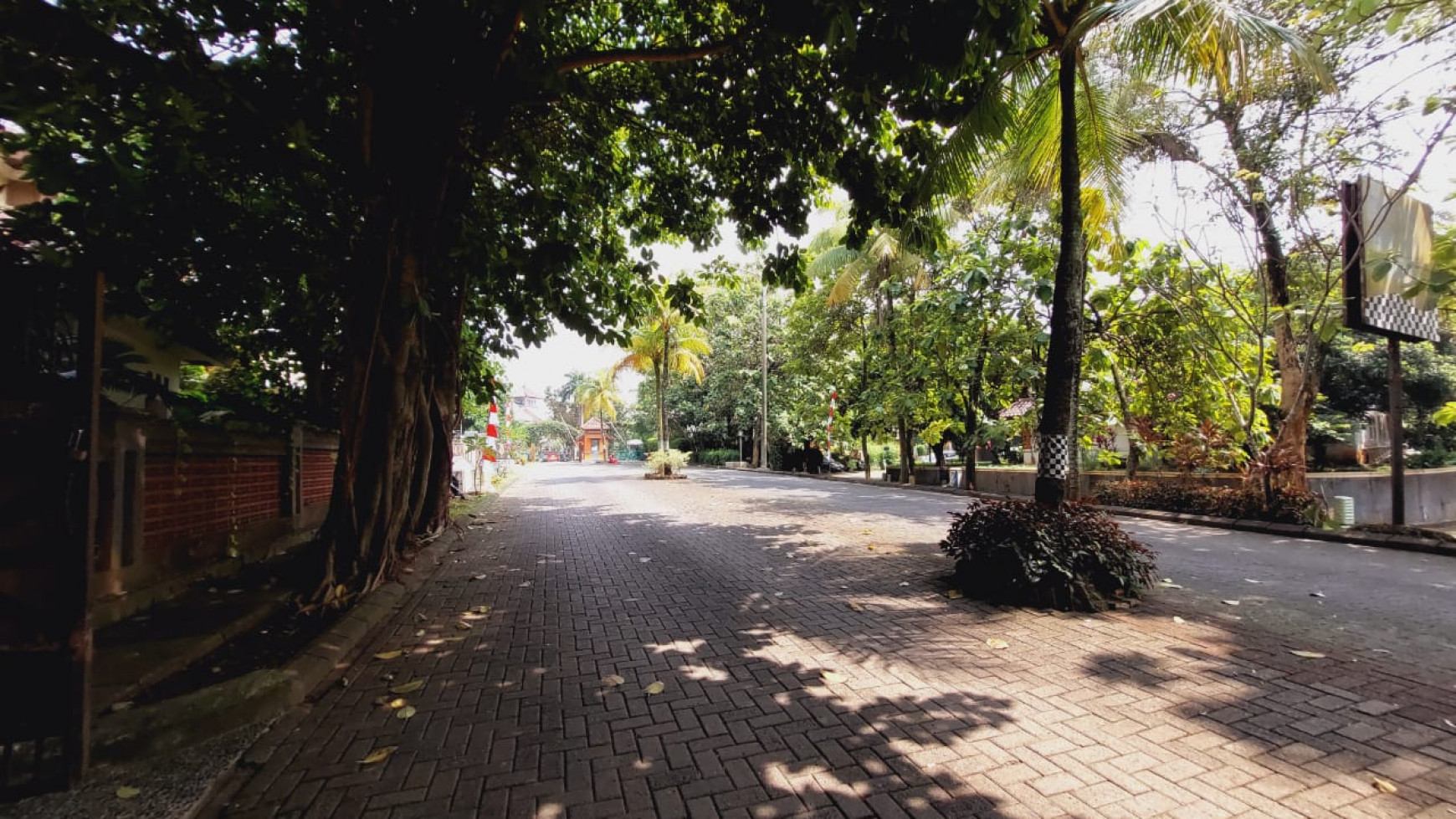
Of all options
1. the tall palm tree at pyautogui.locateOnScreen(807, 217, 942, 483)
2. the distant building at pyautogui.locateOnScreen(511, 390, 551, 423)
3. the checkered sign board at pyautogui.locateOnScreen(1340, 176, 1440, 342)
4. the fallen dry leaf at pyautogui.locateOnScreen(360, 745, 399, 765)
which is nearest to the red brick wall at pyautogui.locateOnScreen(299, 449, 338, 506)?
the fallen dry leaf at pyautogui.locateOnScreen(360, 745, 399, 765)

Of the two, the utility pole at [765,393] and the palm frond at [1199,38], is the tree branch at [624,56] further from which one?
the utility pole at [765,393]

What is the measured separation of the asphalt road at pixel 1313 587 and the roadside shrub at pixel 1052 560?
23.5 inches

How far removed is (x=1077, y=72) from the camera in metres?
6.59

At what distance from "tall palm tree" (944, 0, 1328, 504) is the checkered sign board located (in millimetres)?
4156

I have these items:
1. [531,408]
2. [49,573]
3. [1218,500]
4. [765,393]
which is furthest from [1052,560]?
[531,408]

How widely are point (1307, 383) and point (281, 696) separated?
14144 millimetres

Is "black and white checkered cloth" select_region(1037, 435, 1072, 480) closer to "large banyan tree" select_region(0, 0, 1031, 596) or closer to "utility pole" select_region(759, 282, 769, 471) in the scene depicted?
"large banyan tree" select_region(0, 0, 1031, 596)

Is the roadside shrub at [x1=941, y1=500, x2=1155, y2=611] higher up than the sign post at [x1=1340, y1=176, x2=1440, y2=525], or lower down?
lower down

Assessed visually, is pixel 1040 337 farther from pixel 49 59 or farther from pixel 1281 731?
pixel 49 59

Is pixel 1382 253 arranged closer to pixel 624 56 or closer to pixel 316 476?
pixel 624 56

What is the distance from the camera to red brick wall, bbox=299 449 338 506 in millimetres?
8375

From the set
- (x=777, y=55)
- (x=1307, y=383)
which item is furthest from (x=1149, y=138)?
(x=777, y=55)

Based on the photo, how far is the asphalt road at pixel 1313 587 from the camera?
14.9 ft

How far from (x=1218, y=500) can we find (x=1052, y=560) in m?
8.38
